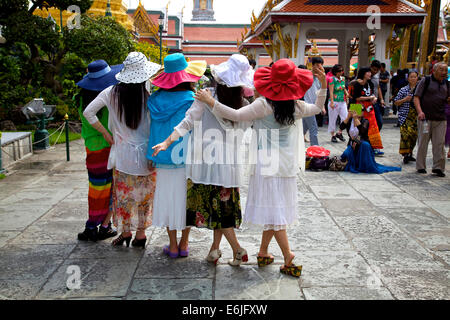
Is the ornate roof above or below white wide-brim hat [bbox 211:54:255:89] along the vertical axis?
above

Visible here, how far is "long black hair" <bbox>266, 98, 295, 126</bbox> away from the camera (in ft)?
10.9

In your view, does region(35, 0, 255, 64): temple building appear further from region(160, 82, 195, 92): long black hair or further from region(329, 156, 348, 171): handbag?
region(160, 82, 195, 92): long black hair

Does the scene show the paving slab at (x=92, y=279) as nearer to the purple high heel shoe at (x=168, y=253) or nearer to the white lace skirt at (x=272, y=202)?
the purple high heel shoe at (x=168, y=253)

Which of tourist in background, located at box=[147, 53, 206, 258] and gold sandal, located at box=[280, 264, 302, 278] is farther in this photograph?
tourist in background, located at box=[147, 53, 206, 258]

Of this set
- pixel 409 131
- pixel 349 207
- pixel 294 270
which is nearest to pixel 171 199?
pixel 294 270

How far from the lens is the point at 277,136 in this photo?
3.39 meters

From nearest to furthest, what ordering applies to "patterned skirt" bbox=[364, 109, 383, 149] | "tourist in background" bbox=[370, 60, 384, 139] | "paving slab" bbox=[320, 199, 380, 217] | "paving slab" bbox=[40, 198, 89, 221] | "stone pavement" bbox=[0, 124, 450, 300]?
1. "stone pavement" bbox=[0, 124, 450, 300]
2. "paving slab" bbox=[40, 198, 89, 221]
3. "paving slab" bbox=[320, 199, 380, 217]
4. "patterned skirt" bbox=[364, 109, 383, 149]
5. "tourist in background" bbox=[370, 60, 384, 139]

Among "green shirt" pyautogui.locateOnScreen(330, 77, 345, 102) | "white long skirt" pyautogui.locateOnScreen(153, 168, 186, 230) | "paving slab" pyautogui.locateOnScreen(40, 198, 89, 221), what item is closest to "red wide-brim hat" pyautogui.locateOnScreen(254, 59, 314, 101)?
"white long skirt" pyautogui.locateOnScreen(153, 168, 186, 230)

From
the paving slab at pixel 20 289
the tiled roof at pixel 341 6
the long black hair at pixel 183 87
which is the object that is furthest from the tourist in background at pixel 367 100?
the tiled roof at pixel 341 6

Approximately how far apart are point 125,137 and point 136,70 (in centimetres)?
57

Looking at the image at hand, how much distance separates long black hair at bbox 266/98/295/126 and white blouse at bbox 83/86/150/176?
3.72 feet

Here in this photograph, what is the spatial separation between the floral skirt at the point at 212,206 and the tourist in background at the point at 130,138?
1.68ft

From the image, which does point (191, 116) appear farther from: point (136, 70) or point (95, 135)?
point (95, 135)
